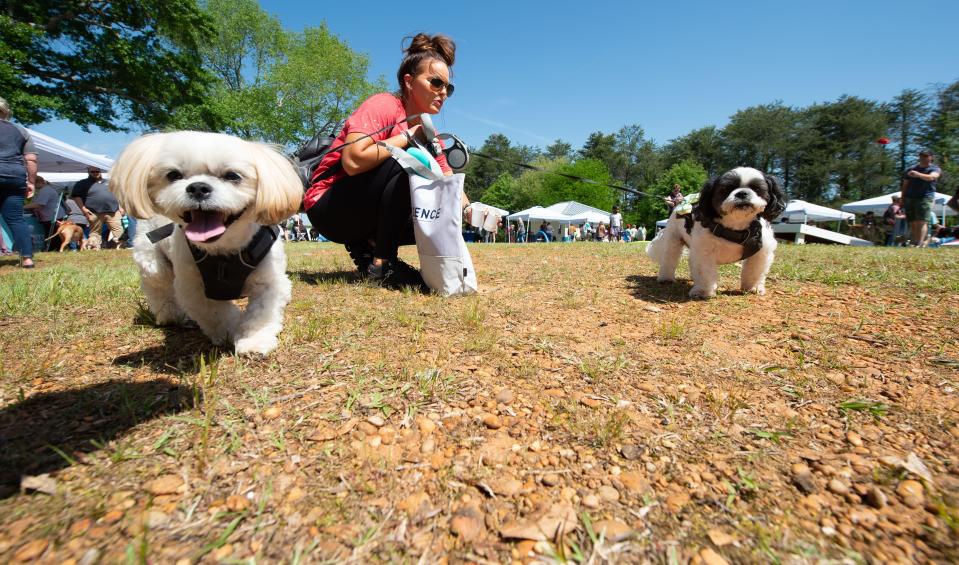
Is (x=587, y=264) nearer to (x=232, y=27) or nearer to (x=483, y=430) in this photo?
(x=483, y=430)

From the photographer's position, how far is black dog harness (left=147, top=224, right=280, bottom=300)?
7.32 feet

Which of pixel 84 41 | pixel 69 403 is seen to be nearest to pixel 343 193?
pixel 69 403

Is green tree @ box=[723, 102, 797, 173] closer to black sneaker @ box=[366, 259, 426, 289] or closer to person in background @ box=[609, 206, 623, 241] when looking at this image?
person in background @ box=[609, 206, 623, 241]

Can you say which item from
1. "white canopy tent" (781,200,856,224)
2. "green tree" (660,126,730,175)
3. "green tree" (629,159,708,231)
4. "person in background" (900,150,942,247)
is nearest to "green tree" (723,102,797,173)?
"green tree" (660,126,730,175)

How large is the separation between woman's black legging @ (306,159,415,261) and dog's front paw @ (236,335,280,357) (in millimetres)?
1800

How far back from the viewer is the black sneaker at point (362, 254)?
4.38 m

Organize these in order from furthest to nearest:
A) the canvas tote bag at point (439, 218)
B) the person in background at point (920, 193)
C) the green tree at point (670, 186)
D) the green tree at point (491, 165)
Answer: the green tree at point (491, 165) < the green tree at point (670, 186) < the person in background at point (920, 193) < the canvas tote bag at point (439, 218)

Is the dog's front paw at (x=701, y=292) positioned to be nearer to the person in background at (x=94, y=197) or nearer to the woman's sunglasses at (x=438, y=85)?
the woman's sunglasses at (x=438, y=85)

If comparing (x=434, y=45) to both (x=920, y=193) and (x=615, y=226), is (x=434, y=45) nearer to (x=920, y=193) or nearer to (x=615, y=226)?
(x=920, y=193)

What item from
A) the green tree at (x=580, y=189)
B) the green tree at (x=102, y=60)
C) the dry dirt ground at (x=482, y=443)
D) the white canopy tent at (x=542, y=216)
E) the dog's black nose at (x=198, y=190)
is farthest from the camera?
the green tree at (x=580, y=189)

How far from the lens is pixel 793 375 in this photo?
1941 mm

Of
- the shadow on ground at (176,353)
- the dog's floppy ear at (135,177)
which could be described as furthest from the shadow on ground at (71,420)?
the dog's floppy ear at (135,177)

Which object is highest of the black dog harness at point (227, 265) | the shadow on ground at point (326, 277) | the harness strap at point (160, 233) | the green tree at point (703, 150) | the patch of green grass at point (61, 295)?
the green tree at point (703, 150)

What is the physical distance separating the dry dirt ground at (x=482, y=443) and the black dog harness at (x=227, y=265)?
1.18ft
